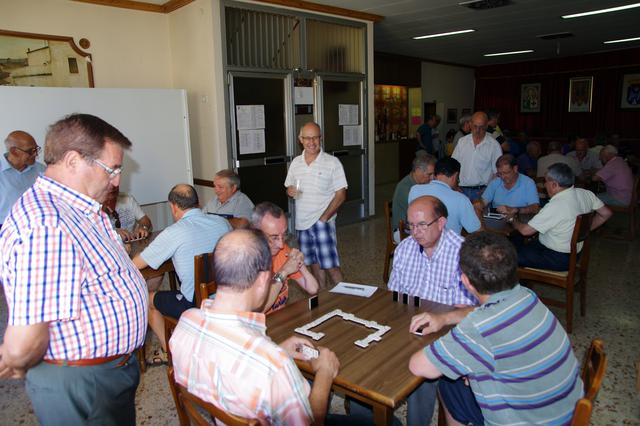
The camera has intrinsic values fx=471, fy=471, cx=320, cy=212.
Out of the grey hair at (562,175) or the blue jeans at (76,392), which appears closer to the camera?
the blue jeans at (76,392)

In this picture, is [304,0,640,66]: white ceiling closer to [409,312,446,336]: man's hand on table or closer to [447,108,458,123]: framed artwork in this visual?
[447,108,458,123]: framed artwork

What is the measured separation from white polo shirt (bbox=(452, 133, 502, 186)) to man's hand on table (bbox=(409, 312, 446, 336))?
11.0ft

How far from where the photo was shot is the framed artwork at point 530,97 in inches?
492

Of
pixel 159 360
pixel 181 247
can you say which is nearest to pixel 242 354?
pixel 181 247

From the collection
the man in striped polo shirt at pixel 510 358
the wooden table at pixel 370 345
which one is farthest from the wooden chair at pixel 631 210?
the man in striped polo shirt at pixel 510 358

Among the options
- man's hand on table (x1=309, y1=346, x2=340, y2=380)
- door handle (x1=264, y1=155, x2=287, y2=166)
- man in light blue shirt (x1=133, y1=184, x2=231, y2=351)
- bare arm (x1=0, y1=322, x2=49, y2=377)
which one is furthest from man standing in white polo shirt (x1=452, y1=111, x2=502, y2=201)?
bare arm (x1=0, y1=322, x2=49, y2=377)

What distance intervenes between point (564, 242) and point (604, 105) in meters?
10.1

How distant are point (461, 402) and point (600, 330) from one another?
87.1 inches

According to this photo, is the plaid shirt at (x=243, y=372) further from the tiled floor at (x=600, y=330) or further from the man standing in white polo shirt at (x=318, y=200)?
the man standing in white polo shirt at (x=318, y=200)

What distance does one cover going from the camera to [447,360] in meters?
1.46

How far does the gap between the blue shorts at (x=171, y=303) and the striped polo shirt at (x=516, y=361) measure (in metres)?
1.73

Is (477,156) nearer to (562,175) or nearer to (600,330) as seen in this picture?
(562,175)

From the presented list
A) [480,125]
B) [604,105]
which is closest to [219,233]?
[480,125]

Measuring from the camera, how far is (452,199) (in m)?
3.21
